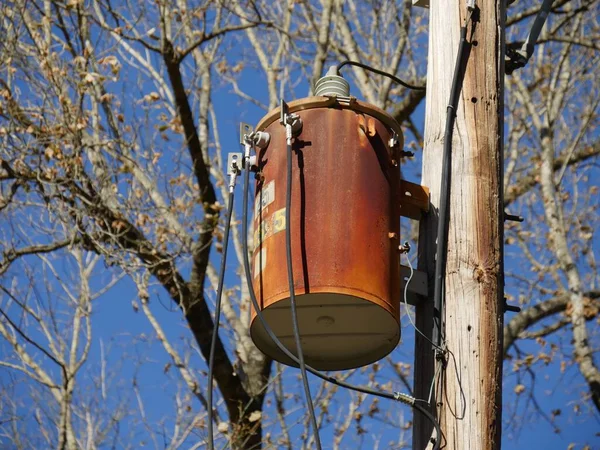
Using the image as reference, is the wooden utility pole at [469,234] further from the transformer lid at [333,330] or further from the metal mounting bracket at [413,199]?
the transformer lid at [333,330]

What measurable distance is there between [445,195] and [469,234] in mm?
165

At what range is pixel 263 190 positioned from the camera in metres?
3.62

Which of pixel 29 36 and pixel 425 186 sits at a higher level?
pixel 29 36

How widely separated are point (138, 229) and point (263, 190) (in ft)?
14.3

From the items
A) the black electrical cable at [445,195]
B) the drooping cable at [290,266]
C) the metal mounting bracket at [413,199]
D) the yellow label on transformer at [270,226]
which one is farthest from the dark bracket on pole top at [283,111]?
the black electrical cable at [445,195]

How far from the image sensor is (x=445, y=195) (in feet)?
11.4

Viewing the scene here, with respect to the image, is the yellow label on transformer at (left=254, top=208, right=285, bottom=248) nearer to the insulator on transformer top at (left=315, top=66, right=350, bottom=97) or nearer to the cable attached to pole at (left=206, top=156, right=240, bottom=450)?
the cable attached to pole at (left=206, top=156, right=240, bottom=450)

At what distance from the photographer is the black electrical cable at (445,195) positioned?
3357 mm

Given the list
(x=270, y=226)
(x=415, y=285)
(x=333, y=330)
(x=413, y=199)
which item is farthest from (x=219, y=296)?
(x=413, y=199)

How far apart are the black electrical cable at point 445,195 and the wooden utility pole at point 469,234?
0.02 m

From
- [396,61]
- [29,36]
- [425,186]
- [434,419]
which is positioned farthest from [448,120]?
[396,61]

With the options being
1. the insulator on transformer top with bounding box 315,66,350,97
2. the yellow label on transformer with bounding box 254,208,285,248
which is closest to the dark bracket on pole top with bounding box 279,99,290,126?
the insulator on transformer top with bounding box 315,66,350,97

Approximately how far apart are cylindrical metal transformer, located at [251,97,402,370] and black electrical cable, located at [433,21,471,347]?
140mm

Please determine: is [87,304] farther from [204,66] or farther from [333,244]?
[333,244]
